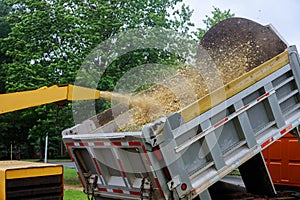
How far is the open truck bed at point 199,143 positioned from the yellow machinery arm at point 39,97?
2.35ft

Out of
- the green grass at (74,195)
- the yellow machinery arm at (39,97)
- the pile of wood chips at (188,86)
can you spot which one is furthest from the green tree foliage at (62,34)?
the pile of wood chips at (188,86)

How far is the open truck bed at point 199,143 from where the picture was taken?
14.8ft

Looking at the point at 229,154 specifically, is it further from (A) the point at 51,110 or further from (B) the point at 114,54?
(A) the point at 51,110

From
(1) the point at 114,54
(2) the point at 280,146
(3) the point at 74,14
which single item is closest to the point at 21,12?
(3) the point at 74,14

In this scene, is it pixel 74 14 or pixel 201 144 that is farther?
pixel 74 14

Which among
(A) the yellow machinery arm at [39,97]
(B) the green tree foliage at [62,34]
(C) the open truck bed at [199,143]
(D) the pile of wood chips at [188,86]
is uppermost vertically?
(B) the green tree foliage at [62,34]

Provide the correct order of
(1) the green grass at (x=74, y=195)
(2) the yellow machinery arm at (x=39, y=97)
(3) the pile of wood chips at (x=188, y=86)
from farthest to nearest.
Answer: (1) the green grass at (x=74, y=195) < (2) the yellow machinery arm at (x=39, y=97) < (3) the pile of wood chips at (x=188, y=86)

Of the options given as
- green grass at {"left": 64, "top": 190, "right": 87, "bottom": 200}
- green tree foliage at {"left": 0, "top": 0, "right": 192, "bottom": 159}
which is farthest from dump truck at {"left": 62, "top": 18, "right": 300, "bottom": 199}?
green tree foliage at {"left": 0, "top": 0, "right": 192, "bottom": 159}

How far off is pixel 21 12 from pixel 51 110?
5.26 m

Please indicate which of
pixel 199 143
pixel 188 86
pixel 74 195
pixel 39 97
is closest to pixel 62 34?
pixel 74 195

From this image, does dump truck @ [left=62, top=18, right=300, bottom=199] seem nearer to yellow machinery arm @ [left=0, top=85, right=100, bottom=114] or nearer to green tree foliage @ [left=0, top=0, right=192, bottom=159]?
yellow machinery arm @ [left=0, top=85, right=100, bottom=114]

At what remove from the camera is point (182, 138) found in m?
4.61

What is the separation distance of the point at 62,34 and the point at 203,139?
36.0 ft

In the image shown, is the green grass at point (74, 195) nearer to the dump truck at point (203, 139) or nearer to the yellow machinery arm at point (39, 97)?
the yellow machinery arm at point (39, 97)
